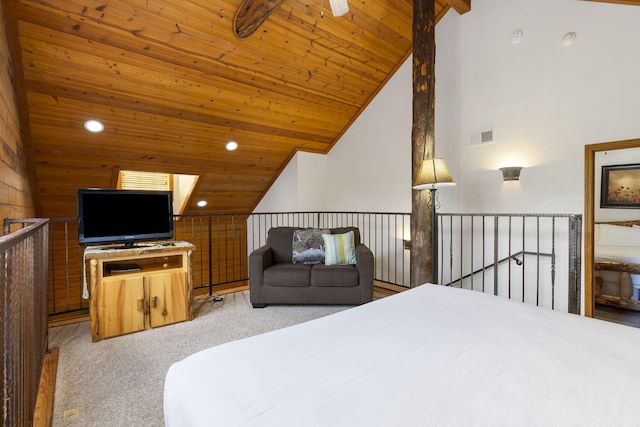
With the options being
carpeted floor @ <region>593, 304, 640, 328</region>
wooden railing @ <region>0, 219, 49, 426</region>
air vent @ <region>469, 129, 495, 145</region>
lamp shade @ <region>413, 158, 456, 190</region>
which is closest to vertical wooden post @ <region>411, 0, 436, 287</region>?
lamp shade @ <region>413, 158, 456, 190</region>

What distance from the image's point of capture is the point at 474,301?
1468 mm

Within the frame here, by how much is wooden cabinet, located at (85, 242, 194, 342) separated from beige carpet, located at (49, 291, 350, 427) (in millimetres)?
101

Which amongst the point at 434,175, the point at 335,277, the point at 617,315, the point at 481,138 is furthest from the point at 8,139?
the point at 617,315

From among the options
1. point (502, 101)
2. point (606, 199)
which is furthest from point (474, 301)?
point (606, 199)

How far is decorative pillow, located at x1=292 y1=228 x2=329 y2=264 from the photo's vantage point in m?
3.47

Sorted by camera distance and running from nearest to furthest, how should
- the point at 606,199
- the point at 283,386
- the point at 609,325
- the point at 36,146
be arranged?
the point at 283,386 < the point at 609,325 < the point at 36,146 < the point at 606,199

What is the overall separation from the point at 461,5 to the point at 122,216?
4.63 m

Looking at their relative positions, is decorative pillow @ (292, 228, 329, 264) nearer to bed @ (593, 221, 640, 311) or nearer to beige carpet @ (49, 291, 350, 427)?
beige carpet @ (49, 291, 350, 427)

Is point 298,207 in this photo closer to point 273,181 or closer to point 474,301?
point 273,181

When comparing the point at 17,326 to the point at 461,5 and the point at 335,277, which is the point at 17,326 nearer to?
the point at 335,277

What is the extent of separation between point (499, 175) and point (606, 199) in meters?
1.62

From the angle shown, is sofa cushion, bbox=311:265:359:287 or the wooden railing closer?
the wooden railing

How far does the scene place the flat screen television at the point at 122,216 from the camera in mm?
2658

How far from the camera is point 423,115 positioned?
3.37 metres
